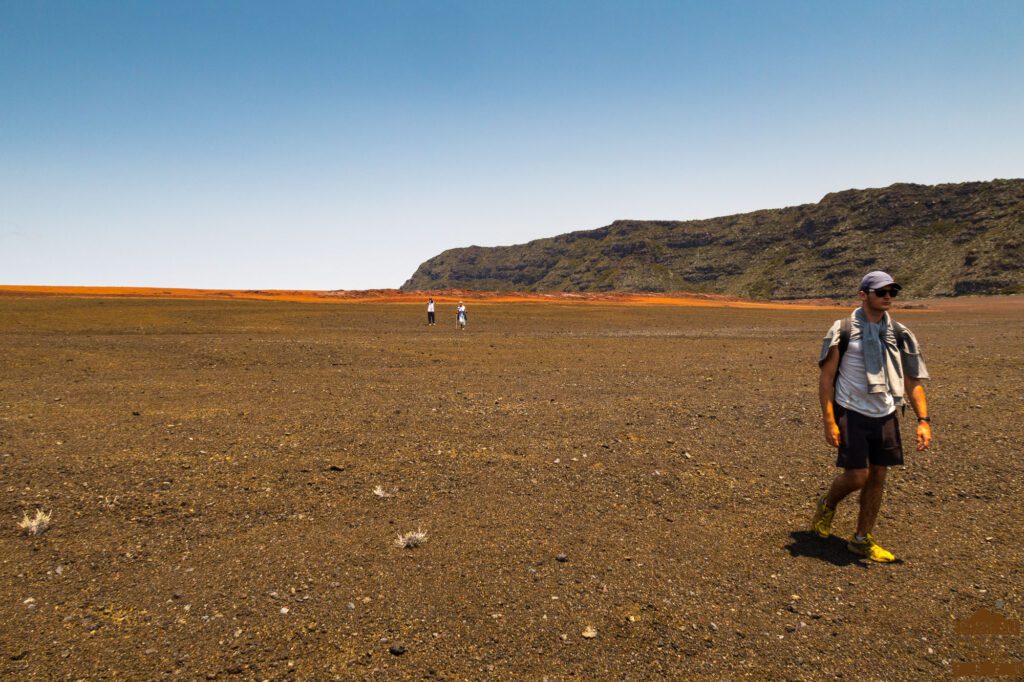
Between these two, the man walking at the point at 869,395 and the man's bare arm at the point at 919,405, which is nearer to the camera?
the man walking at the point at 869,395

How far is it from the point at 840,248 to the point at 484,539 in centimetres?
15722

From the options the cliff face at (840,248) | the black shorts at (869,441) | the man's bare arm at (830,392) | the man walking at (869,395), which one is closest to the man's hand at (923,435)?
the man walking at (869,395)

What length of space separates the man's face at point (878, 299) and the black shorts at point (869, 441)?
103 cm

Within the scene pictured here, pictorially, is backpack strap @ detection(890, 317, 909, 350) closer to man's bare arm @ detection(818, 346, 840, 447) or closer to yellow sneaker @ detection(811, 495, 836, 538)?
man's bare arm @ detection(818, 346, 840, 447)

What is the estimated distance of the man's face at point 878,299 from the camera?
517 cm

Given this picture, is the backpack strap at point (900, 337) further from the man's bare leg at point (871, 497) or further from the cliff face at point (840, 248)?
the cliff face at point (840, 248)

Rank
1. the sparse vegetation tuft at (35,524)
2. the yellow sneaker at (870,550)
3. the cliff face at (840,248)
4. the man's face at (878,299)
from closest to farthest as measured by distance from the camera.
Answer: the man's face at (878,299) → the yellow sneaker at (870,550) → the sparse vegetation tuft at (35,524) → the cliff face at (840,248)

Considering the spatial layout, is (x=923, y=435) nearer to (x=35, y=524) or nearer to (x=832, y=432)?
(x=832, y=432)

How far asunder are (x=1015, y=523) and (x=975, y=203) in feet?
514

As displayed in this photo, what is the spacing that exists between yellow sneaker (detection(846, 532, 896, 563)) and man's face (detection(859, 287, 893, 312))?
2.26 m

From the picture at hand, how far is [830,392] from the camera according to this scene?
544 centimetres

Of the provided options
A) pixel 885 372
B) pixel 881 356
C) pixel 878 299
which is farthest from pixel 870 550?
pixel 878 299

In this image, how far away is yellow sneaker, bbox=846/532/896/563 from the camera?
17.5 ft

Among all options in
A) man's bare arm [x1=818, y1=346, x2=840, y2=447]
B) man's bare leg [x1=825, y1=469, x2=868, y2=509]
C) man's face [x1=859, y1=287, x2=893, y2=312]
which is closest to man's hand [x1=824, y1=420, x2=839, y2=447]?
man's bare arm [x1=818, y1=346, x2=840, y2=447]
